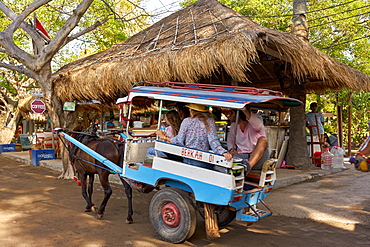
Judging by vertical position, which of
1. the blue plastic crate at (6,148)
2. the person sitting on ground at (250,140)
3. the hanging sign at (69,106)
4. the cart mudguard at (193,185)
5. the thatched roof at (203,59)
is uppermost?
the thatched roof at (203,59)

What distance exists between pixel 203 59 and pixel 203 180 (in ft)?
12.1

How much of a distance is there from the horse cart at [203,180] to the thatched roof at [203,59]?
2.23 m

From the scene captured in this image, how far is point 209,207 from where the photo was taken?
439cm

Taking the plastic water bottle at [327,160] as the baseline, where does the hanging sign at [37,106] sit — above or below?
above

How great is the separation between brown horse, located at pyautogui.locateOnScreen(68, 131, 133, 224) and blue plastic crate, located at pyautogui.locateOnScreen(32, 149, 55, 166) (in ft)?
25.3

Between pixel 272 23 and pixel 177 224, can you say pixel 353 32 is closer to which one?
pixel 272 23

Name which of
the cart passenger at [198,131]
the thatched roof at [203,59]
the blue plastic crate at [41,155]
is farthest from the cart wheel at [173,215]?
the blue plastic crate at [41,155]

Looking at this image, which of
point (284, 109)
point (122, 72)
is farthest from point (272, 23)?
point (284, 109)

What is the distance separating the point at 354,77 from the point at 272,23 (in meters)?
8.20

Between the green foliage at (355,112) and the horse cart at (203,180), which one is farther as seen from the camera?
the green foliage at (355,112)

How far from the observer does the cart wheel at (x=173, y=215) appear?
14.6ft


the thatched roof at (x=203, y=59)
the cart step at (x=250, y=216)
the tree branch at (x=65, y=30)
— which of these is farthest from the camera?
the tree branch at (x=65, y=30)

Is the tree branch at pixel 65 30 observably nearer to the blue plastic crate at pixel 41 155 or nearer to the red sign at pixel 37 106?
the red sign at pixel 37 106

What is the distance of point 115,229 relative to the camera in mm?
5379
